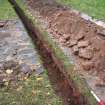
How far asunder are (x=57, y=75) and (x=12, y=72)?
0.96m

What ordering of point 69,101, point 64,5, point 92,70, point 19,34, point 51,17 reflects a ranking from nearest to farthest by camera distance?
point 69,101 < point 92,70 < point 19,34 < point 51,17 < point 64,5

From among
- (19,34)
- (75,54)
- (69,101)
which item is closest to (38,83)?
(69,101)

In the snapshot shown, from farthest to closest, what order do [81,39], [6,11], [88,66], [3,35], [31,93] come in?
1. [6,11]
2. [3,35]
3. [81,39]
4. [88,66]
5. [31,93]

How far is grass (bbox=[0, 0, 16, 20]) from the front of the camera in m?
10.7

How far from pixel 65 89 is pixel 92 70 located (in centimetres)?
82

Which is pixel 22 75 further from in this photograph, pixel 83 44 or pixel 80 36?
pixel 80 36

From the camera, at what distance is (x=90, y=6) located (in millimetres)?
11039

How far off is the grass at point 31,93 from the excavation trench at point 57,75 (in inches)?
7.6

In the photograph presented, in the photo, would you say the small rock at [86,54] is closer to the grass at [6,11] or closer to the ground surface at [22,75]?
the ground surface at [22,75]

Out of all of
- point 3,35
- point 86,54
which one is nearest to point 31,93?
point 86,54

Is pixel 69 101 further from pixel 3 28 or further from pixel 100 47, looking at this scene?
pixel 3 28

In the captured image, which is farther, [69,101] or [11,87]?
[11,87]

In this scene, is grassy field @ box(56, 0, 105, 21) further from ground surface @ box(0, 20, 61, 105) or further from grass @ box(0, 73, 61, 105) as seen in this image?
grass @ box(0, 73, 61, 105)

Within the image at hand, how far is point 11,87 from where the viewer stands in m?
6.02
